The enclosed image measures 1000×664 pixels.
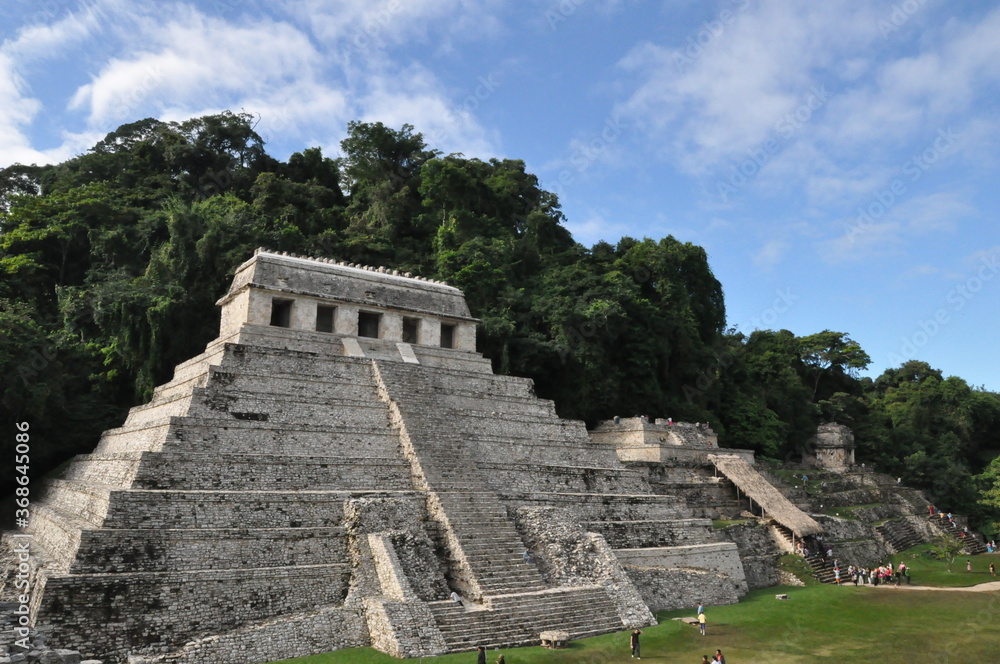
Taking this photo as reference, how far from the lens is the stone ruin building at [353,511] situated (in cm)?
1221

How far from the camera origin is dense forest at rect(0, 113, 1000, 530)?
987 inches

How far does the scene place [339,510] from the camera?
583 inches

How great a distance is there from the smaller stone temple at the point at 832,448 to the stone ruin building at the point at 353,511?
1690 centimetres

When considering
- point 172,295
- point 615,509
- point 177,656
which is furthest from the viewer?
point 172,295

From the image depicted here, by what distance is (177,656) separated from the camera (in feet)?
37.4

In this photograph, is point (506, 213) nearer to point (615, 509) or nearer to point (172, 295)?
point (172, 295)

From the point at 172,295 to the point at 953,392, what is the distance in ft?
151

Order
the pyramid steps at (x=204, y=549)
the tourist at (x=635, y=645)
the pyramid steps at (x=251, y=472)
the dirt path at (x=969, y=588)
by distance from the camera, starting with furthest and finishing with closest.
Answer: the dirt path at (x=969, y=588) → the pyramid steps at (x=251, y=472) → the tourist at (x=635, y=645) → the pyramid steps at (x=204, y=549)

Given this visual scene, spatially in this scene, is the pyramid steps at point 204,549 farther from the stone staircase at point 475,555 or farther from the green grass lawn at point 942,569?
the green grass lawn at point 942,569

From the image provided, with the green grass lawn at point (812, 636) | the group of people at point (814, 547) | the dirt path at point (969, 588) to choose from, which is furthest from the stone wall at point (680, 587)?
the dirt path at point (969, 588)

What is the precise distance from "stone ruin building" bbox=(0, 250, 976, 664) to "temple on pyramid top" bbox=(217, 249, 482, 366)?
7 centimetres

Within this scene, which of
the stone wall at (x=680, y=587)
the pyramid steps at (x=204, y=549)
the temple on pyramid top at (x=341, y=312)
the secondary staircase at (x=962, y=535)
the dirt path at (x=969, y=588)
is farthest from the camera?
the secondary staircase at (x=962, y=535)

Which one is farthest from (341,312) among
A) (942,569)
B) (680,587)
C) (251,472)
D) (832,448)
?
(832,448)

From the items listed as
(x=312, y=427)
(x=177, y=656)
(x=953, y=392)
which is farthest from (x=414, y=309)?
(x=953, y=392)
